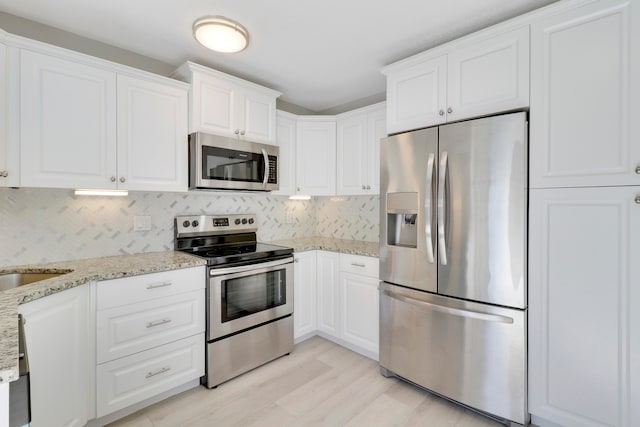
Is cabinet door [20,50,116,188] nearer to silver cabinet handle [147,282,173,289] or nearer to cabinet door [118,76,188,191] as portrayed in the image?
cabinet door [118,76,188,191]

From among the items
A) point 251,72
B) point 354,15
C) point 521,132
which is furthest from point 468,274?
point 251,72

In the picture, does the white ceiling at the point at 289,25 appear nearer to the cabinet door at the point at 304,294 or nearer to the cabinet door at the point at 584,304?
the cabinet door at the point at 584,304

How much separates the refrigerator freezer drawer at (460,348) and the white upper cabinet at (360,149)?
3.59ft

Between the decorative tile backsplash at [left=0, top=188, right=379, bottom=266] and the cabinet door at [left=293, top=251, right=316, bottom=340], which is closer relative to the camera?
the decorative tile backsplash at [left=0, top=188, right=379, bottom=266]

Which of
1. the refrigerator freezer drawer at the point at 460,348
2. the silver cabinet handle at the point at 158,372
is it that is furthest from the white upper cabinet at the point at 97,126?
the refrigerator freezer drawer at the point at 460,348

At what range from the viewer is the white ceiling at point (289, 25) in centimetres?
181

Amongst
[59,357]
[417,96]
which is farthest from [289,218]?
[59,357]

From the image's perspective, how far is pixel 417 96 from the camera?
2209 mm

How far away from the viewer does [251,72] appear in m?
2.69

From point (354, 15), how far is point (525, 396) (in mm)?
2484

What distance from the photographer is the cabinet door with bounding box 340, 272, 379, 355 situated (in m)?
2.59

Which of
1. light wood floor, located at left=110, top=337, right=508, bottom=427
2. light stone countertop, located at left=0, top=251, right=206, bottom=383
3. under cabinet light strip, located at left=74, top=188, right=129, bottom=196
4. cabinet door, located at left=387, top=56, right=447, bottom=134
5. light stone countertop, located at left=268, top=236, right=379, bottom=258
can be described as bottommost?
light wood floor, located at left=110, top=337, right=508, bottom=427

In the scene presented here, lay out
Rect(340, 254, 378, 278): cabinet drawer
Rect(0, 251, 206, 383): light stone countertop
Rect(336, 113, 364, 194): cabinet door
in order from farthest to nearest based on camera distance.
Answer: Rect(336, 113, 364, 194): cabinet door
Rect(340, 254, 378, 278): cabinet drawer
Rect(0, 251, 206, 383): light stone countertop

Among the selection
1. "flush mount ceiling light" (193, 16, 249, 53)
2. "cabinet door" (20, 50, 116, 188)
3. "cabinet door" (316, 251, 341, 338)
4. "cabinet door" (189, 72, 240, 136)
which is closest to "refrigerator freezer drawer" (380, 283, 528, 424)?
"cabinet door" (316, 251, 341, 338)
